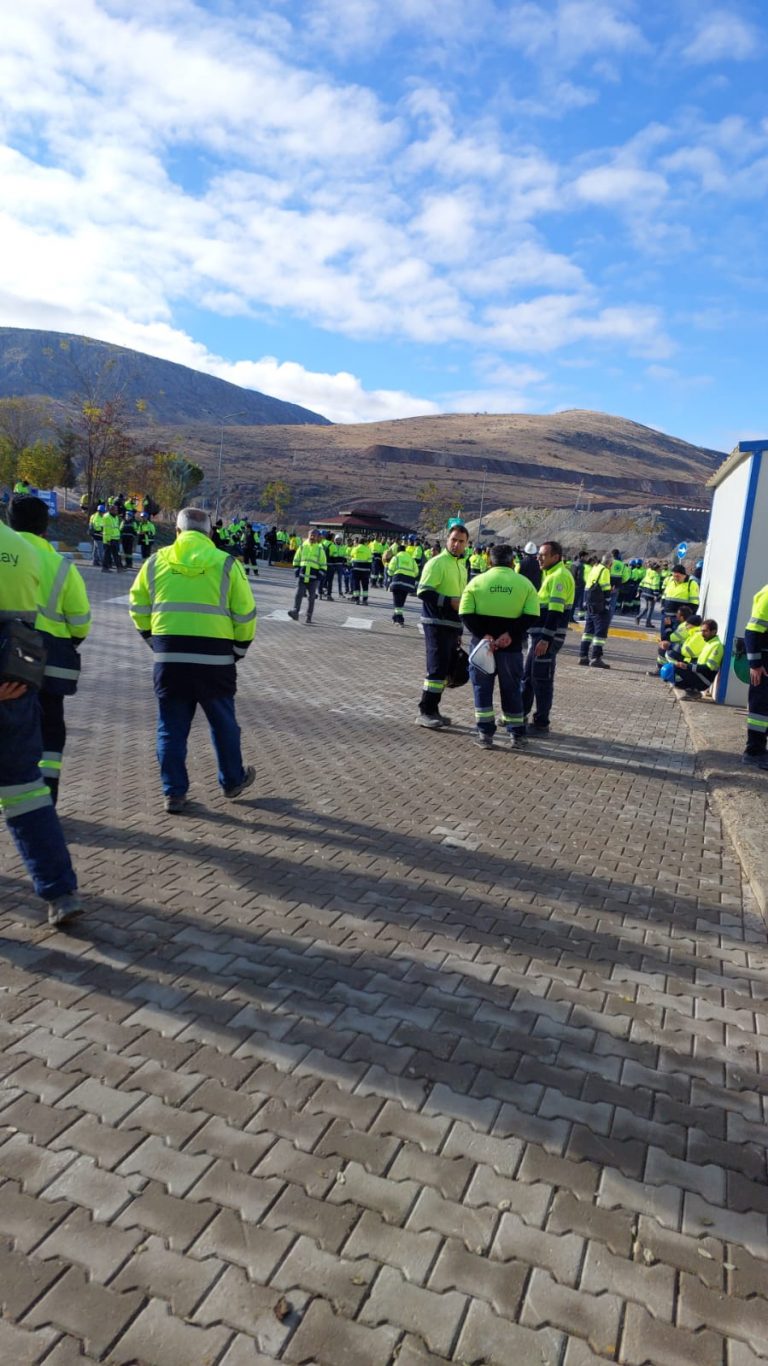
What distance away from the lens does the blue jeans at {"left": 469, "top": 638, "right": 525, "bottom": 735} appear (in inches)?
314

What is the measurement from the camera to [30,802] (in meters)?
3.65

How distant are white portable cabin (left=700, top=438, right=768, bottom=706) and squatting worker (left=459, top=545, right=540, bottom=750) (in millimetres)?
4396

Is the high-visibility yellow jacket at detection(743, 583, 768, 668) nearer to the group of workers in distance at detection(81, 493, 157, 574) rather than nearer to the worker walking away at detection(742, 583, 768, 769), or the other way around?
the worker walking away at detection(742, 583, 768, 769)

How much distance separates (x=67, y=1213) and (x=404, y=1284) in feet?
2.98

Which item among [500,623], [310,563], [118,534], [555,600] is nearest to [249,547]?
[118,534]

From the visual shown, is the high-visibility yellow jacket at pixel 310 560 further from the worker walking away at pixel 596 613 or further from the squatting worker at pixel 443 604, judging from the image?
the squatting worker at pixel 443 604

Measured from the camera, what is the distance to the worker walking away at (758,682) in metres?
7.62

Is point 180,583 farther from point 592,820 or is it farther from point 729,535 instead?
point 729,535

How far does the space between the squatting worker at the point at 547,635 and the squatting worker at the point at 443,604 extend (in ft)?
2.68

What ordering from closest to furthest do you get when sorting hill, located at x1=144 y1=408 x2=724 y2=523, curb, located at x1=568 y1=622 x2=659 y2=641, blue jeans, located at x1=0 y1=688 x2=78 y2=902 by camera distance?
blue jeans, located at x1=0 y1=688 x2=78 y2=902 → curb, located at x1=568 y1=622 x2=659 y2=641 → hill, located at x1=144 y1=408 x2=724 y2=523

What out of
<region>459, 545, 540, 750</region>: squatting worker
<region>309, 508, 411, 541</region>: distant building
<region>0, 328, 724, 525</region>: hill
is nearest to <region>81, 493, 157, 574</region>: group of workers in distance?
<region>309, 508, 411, 541</region>: distant building

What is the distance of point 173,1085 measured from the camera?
2850mm

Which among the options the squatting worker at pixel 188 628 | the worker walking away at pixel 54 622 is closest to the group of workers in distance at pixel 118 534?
the squatting worker at pixel 188 628

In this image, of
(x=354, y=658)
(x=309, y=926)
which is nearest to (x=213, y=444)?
(x=354, y=658)
